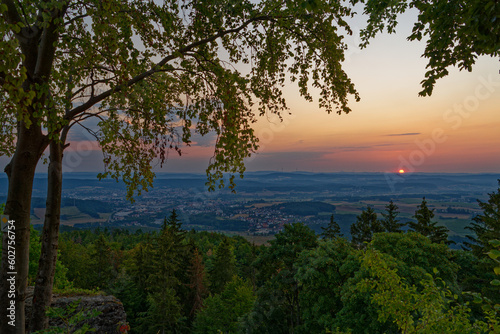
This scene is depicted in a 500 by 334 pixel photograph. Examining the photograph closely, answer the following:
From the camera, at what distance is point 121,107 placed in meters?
6.46

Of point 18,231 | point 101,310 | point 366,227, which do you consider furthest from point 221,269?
point 18,231

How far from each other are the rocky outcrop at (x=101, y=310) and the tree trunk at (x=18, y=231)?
5573 millimetres

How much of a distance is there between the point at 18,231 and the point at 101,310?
806 cm

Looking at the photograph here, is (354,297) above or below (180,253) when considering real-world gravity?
above

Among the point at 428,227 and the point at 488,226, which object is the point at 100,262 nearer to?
the point at 428,227

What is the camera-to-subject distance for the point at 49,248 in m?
6.97

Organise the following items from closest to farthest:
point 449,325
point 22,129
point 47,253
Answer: point 22,129 → point 449,325 → point 47,253

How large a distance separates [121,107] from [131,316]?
1290 inches

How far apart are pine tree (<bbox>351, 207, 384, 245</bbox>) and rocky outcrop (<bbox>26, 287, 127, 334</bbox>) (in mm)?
38687

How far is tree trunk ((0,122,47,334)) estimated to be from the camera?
4.94m

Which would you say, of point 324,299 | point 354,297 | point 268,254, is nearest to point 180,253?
point 268,254

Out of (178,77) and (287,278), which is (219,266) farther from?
(178,77)

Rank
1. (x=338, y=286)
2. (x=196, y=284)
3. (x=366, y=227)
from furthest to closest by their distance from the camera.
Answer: (x=366, y=227), (x=196, y=284), (x=338, y=286)

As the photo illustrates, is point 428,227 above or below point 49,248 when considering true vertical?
below
